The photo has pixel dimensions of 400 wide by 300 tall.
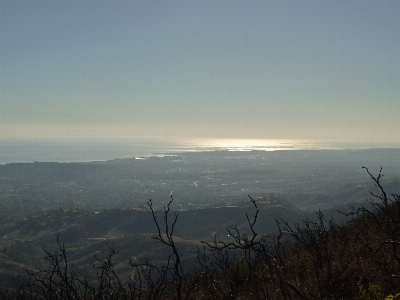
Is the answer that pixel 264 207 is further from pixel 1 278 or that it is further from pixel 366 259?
pixel 366 259

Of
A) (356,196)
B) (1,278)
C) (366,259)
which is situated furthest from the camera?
(356,196)

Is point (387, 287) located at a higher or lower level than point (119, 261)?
higher

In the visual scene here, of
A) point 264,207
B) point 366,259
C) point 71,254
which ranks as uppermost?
point 366,259

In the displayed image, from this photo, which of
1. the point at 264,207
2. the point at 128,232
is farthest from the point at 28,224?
the point at 264,207

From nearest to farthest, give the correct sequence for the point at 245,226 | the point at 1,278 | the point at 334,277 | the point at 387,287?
1. the point at 387,287
2. the point at 334,277
3. the point at 1,278
4. the point at 245,226

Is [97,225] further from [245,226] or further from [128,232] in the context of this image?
[245,226]

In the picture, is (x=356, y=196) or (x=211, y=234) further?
(x=356, y=196)

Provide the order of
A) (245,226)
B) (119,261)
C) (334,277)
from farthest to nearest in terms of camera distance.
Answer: (245,226), (119,261), (334,277)

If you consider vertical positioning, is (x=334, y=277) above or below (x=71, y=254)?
above

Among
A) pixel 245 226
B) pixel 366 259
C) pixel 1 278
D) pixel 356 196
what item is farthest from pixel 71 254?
pixel 356 196
